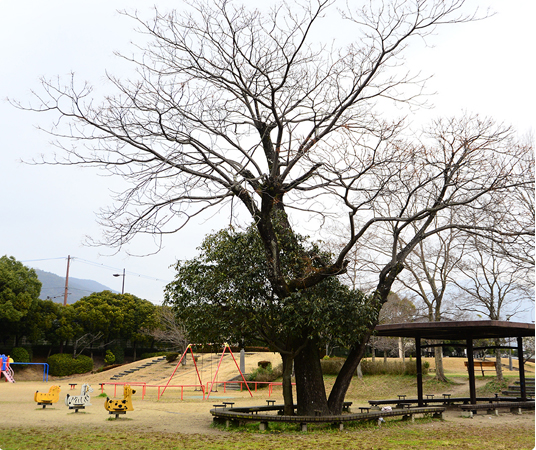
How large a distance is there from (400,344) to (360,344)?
920 inches

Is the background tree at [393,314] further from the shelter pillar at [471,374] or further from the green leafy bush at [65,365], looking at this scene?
the green leafy bush at [65,365]

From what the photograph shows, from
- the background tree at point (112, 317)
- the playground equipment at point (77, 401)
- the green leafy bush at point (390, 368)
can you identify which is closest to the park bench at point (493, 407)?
the green leafy bush at point (390, 368)

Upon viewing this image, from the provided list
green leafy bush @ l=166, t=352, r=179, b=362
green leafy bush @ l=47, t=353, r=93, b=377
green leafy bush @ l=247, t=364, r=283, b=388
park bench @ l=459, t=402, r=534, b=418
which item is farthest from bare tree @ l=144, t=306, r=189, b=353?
park bench @ l=459, t=402, r=534, b=418

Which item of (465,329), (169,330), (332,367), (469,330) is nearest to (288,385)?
(465,329)

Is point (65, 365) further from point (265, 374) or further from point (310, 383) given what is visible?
point (310, 383)

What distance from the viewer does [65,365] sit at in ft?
110

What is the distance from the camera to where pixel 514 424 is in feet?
39.6

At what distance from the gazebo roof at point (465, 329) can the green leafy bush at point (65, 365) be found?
25.8m

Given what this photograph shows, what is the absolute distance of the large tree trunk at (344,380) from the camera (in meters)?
11.7

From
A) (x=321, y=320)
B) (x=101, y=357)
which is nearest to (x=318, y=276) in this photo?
(x=321, y=320)

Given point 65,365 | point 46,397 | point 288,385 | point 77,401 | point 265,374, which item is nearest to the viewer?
point 288,385

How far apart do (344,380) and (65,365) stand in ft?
89.4

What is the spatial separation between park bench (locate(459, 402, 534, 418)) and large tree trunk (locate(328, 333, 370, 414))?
3946mm

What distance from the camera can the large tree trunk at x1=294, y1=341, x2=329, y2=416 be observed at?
36.9 feet
